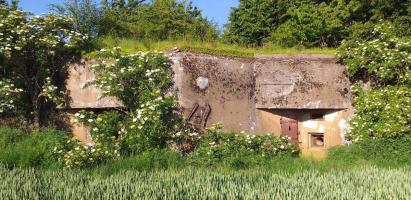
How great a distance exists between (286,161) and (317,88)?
2.96 m

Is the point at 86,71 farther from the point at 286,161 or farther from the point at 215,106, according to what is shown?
the point at 286,161

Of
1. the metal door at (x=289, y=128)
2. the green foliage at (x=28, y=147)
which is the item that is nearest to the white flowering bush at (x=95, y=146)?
the green foliage at (x=28, y=147)

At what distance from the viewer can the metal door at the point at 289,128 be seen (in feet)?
42.8

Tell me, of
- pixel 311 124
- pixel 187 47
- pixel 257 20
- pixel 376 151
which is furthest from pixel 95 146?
pixel 257 20

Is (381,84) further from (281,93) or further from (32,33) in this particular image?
(32,33)

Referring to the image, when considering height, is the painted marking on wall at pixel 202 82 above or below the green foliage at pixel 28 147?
above

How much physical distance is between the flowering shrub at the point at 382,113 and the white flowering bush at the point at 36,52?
6623 millimetres

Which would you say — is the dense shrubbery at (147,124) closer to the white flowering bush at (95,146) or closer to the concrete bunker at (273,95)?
the white flowering bush at (95,146)

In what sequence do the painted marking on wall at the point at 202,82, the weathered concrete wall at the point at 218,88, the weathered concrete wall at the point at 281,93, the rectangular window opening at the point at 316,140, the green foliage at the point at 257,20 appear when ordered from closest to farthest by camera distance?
1. the weathered concrete wall at the point at 218,88
2. the painted marking on wall at the point at 202,82
3. the weathered concrete wall at the point at 281,93
4. the rectangular window opening at the point at 316,140
5. the green foliage at the point at 257,20

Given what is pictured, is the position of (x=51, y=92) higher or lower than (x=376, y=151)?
higher

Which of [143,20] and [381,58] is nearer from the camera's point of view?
[381,58]

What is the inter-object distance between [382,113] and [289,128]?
224 centimetres

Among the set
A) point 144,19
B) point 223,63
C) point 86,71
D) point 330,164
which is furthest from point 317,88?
point 144,19

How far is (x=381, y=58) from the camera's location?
1236cm
